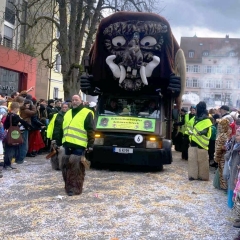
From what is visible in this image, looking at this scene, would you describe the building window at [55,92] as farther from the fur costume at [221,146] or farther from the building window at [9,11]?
the fur costume at [221,146]

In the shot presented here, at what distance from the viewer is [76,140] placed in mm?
7742

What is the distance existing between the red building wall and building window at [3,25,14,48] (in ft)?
6.84

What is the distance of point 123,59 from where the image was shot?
33.8 feet

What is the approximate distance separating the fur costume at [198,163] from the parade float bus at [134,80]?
77 cm

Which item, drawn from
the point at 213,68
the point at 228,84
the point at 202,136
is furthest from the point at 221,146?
the point at 213,68

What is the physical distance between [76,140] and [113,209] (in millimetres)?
1546

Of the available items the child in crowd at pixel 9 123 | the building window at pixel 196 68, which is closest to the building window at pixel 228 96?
the building window at pixel 196 68

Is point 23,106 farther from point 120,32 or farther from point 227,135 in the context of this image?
point 227,135

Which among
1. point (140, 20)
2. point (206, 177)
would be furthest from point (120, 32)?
point (206, 177)

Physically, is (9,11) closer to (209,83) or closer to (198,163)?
(198,163)

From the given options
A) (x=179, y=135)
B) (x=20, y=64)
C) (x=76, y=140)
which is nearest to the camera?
(x=76, y=140)

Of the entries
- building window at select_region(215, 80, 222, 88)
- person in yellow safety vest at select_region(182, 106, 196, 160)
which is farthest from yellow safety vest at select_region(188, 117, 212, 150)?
building window at select_region(215, 80, 222, 88)

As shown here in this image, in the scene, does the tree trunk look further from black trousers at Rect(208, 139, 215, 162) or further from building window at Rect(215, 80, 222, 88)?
building window at Rect(215, 80, 222, 88)

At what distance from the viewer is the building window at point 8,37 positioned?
86.2 feet
